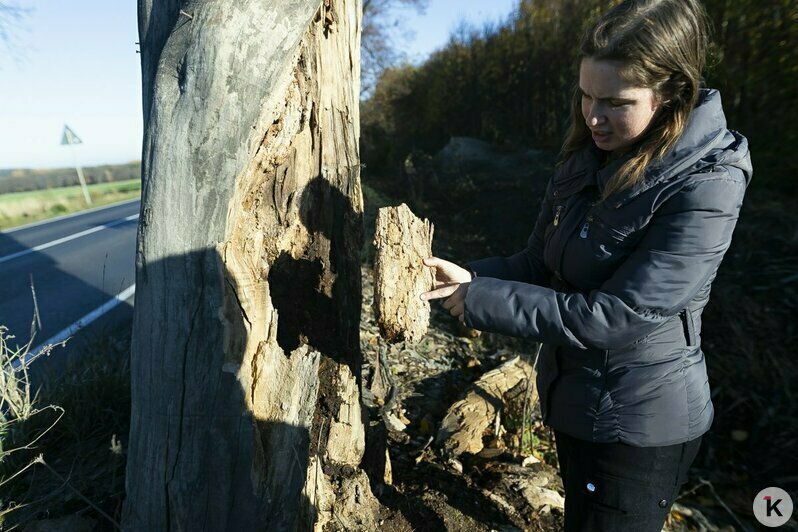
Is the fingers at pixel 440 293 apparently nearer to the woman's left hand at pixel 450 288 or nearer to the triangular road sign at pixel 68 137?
the woman's left hand at pixel 450 288

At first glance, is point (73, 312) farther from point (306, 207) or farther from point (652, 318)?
point (652, 318)

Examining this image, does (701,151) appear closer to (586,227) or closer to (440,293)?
(586,227)

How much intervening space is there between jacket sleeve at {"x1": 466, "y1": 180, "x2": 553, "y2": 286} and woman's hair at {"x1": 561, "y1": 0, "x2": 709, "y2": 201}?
18.7 inches

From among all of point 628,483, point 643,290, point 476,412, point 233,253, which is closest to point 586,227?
point 643,290

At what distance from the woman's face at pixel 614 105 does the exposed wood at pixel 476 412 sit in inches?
65.0

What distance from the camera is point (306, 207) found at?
218 centimetres

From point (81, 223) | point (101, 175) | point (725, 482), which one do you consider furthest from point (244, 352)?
point (101, 175)

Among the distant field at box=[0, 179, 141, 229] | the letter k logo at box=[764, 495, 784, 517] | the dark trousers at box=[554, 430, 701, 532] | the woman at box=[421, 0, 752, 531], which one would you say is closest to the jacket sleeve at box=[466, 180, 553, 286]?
the woman at box=[421, 0, 752, 531]

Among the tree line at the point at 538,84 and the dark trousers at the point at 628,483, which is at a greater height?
the tree line at the point at 538,84

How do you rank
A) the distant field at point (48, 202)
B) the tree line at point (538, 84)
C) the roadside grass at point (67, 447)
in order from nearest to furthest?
the roadside grass at point (67, 447) < the tree line at point (538, 84) < the distant field at point (48, 202)

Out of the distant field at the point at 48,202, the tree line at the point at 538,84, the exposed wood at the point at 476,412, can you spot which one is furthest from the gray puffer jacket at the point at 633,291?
the distant field at the point at 48,202

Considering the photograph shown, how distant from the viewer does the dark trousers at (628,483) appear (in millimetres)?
1690

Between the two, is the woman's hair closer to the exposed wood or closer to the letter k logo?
the exposed wood

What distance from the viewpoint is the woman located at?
4.74ft
